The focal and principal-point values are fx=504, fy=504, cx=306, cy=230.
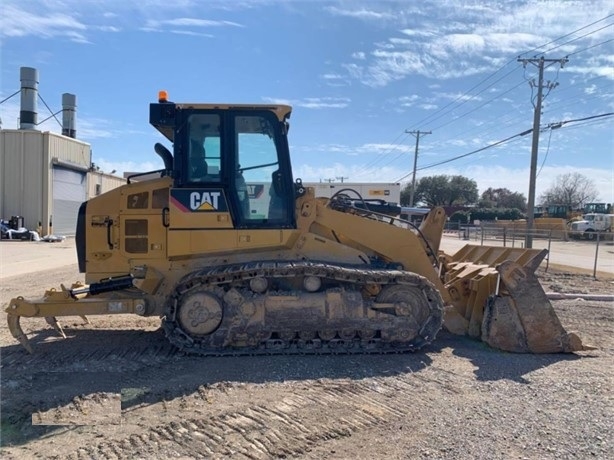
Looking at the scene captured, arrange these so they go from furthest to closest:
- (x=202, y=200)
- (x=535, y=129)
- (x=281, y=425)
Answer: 1. (x=535, y=129)
2. (x=202, y=200)
3. (x=281, y=425)

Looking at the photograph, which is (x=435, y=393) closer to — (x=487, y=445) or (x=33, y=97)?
(x=487, y=445)

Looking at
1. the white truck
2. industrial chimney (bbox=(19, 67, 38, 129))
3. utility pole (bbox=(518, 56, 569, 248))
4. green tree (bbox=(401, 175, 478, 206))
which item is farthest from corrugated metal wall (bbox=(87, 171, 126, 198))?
green tree (bbox=(401, 175, 478, 206))

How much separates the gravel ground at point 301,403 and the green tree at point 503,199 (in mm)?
83420

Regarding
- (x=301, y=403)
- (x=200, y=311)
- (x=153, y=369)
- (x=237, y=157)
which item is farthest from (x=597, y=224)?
(x=153, y=369)

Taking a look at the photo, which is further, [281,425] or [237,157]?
[237,157]

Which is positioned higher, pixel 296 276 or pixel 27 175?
pixel 27 175

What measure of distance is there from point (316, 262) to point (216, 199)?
1.43 metres

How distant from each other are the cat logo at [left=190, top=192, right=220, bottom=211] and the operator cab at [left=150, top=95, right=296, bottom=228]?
36mm

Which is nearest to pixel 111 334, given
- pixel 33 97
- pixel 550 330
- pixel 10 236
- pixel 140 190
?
pixel 140 190

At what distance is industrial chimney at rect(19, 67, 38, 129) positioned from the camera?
2981cm

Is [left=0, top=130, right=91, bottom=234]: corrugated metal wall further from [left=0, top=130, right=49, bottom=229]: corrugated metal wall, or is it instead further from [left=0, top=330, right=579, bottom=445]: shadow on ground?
[left=0, top=330, right=579, bottom=445]: shadow on ground

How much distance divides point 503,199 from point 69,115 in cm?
7725

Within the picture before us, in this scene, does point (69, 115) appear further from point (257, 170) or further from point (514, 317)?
point (514, 317)

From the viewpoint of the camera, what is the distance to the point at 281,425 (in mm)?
4117
